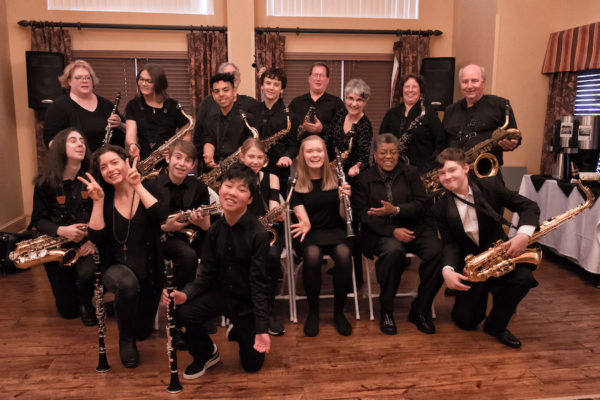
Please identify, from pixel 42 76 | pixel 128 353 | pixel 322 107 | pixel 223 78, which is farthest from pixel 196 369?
pixel 42 76

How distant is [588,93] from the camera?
5160mm

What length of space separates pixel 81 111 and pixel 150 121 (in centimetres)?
53

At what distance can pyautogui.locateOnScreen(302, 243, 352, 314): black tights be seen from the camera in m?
3.23

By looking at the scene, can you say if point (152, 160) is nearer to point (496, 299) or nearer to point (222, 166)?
point (222, 166)

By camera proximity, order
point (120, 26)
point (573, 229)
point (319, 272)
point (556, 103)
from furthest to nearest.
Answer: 1. point (120, 26)
2. point (556, 103)
3. point (573, 229)
4. point (319, 272)

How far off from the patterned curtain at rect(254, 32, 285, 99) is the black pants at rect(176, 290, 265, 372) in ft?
13.7

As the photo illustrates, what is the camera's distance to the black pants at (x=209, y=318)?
2.60 m

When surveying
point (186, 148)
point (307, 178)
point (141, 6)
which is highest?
point (141, 6)

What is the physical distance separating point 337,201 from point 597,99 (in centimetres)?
333

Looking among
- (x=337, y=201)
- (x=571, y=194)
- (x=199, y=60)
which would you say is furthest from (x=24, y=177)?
(x=571, y=194)

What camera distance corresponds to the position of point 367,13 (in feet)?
22.2

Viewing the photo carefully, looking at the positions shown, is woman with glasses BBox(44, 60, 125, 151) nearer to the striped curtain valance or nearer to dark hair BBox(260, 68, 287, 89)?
dark hair BBox(260, 68, 287, 89)

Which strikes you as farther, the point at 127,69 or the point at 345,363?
the point at 127,69

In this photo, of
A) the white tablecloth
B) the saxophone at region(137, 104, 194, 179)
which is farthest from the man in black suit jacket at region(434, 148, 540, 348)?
the saxophone at region(137, 104, 194, 179)
